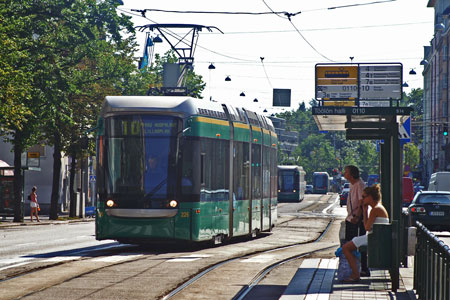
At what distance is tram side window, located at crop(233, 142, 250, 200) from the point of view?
870 inches

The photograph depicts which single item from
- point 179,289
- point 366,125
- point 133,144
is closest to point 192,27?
point 133,144

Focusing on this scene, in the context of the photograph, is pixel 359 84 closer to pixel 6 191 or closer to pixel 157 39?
pixel 6 191

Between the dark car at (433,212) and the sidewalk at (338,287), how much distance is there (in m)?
16.3

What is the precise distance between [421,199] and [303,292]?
21122mm

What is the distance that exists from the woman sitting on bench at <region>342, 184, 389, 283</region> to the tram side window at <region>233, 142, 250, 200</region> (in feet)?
30.2

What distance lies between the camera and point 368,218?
12492 mm

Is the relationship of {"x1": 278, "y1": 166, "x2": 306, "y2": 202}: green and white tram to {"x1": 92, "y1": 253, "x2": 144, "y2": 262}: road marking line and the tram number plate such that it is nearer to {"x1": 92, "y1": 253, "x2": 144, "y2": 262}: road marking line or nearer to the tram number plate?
the tram number plate

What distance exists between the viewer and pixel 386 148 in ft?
50.3

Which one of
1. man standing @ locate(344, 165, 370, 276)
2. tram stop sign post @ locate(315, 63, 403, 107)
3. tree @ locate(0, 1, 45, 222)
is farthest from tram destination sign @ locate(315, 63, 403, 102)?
tree @ locate(0, 1, 45, 222)

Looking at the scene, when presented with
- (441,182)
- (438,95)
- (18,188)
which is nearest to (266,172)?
(18,188)

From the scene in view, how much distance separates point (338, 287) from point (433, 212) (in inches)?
778

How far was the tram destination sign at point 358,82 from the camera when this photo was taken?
50.6 feet

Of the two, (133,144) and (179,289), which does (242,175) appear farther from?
(179,289)

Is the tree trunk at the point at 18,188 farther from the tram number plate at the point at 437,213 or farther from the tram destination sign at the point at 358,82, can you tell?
the tram destination sign at the point at 358,82
